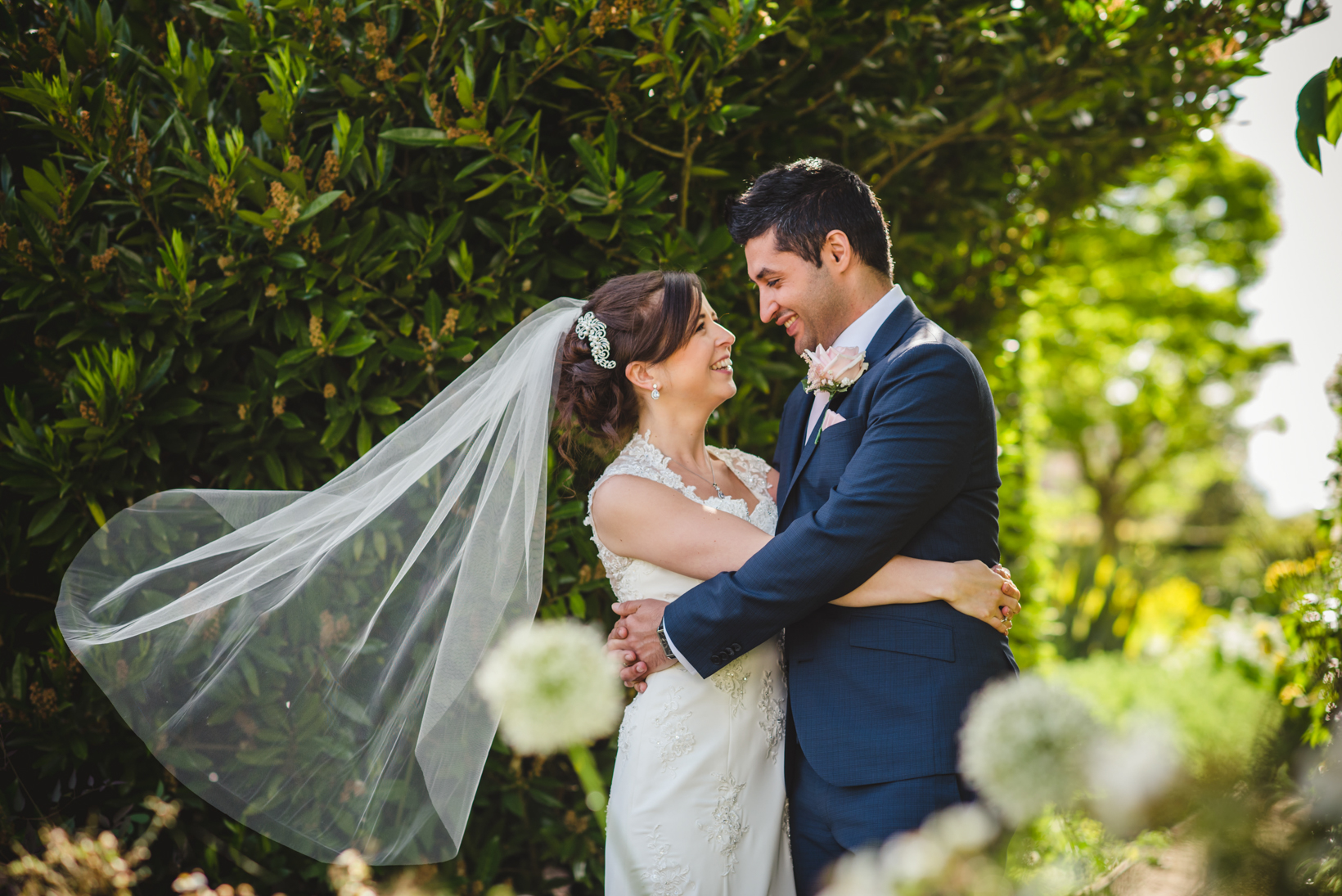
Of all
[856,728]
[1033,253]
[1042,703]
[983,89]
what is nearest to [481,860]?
[856,728]

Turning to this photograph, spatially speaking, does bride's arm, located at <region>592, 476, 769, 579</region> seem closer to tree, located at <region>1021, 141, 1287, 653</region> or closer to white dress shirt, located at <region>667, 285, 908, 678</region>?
white dress shirt, located at <region>667, 285, 908, 678</region>

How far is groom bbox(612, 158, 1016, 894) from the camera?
1972 mm

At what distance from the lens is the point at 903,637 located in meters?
2.04

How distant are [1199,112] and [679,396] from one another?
103 inches

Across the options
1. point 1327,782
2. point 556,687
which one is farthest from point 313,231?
point 1327,782

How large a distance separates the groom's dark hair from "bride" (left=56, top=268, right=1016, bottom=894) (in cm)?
78

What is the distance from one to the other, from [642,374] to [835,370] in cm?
64

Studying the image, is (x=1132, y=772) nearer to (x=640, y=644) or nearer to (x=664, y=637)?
(x=664, y=637)

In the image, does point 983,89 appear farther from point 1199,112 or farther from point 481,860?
point 481,860

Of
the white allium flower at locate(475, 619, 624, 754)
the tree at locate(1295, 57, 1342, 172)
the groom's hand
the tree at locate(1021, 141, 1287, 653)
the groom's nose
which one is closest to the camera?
the white allium flower at locate(475, 619, 624, 754)

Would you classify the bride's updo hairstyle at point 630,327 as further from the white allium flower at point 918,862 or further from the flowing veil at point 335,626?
the white allium flower at point 918,862

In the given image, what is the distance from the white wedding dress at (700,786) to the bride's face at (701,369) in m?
0.46

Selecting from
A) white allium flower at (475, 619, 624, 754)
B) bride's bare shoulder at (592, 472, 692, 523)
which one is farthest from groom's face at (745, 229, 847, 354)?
white allium flower at (475, 619, 624, 754)

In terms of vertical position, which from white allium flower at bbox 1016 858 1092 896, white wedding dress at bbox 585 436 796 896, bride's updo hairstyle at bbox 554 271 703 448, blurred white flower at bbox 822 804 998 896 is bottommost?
white wedding dress at bbox 585 436 796 896
